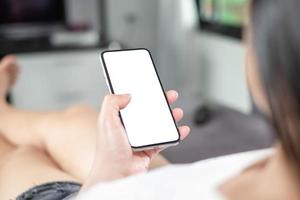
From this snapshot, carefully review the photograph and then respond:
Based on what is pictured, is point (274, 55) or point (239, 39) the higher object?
point (274, 55)

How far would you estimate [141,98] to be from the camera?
83cm

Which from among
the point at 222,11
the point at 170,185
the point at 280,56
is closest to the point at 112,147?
the point at 170,185

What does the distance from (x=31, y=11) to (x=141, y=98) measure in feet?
7.23

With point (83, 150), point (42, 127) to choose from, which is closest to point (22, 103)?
point (42, 127)

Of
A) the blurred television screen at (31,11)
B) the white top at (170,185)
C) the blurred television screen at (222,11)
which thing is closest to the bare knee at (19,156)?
the white top at (170,185)

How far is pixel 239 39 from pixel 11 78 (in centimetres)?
139

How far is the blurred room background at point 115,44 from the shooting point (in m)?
2.57

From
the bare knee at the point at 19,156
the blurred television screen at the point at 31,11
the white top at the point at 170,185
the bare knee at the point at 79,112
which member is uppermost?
the white top at the point at 170,185

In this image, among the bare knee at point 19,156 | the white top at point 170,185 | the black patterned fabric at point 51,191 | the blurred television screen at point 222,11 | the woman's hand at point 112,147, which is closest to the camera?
the white top at point 170,185

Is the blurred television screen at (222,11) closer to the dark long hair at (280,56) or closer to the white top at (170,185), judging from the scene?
the white top at (170,185)

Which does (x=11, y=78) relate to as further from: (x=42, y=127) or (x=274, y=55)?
(x=274, y=55)

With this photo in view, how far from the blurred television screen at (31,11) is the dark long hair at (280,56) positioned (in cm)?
256

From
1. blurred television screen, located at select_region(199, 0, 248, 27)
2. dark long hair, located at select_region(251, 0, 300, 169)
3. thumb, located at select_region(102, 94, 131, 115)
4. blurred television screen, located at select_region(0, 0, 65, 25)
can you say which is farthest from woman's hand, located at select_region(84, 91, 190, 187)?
blurred television screen, located at select_region(0, 0, 65, 25)

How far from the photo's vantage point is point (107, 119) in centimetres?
77
